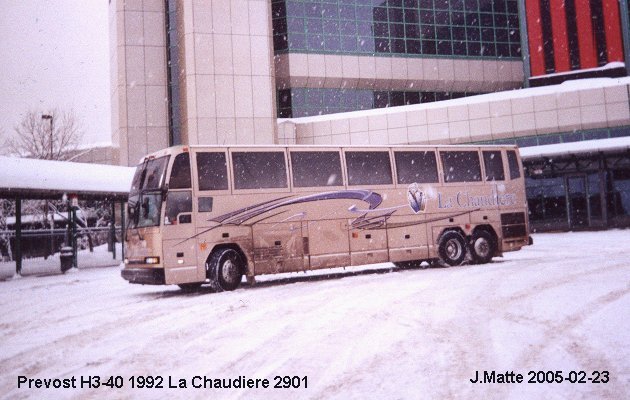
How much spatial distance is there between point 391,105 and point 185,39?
46.3 ft

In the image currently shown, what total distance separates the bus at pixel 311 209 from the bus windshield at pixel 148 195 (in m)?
0.03

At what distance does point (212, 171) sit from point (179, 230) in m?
1.64

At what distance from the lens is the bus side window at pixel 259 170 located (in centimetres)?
1452

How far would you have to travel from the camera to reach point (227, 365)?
6.38 m

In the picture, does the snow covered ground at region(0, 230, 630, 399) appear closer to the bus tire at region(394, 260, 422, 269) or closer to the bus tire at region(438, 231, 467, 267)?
the bus tire at region(438, 231, 467, 267)

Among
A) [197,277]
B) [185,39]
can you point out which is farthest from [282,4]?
[197,277]

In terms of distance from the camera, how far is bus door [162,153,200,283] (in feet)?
43.8

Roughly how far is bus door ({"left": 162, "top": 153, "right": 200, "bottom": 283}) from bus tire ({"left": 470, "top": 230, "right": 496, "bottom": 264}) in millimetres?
8549

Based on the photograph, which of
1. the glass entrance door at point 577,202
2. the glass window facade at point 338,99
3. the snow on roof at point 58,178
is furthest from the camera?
the glass window facade at point 338,99

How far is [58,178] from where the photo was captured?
22250 mm

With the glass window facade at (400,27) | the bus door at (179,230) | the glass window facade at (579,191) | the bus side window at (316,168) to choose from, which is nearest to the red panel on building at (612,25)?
the glass window facade at (400,27)

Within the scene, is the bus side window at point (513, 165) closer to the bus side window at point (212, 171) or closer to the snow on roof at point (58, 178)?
the bus side window at point (212, 171)

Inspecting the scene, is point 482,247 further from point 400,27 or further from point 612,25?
point 400,27

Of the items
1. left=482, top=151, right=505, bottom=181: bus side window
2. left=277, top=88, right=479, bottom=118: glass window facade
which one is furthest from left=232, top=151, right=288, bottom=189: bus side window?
left=277, top=88, right=479, bottom=118: glass window facade
